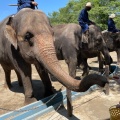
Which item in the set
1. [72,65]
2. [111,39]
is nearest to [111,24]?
[111,39]

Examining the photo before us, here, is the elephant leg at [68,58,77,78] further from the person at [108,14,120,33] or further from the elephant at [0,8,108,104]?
the person at [108,14,120,33]

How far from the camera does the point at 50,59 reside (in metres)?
4.43

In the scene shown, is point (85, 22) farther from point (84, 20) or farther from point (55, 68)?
point (55, 68)

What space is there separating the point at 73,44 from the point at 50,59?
11.8 feet

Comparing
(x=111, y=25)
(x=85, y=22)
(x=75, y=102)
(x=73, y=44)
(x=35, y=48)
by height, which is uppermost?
(x=85, y=22)

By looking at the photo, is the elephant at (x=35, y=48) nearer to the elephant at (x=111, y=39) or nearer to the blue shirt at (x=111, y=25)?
the blue shirt at (x=111, y=25)

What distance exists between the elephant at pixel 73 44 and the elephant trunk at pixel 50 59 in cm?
290

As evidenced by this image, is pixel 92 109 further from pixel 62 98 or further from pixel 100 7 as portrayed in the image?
pixel 100 7

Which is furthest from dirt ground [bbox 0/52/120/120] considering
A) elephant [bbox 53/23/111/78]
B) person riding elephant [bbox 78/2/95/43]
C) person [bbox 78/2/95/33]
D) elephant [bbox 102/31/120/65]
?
elephant [bbox 102/31/120/65]

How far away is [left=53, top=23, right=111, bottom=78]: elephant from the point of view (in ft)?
25.9

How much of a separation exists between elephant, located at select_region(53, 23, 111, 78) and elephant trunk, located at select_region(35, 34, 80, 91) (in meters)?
2.90

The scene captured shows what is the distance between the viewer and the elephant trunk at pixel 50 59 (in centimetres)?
392

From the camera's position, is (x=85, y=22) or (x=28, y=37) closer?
(x=28, y=37)

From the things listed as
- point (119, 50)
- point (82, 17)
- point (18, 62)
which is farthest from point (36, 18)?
point (119, 50)
